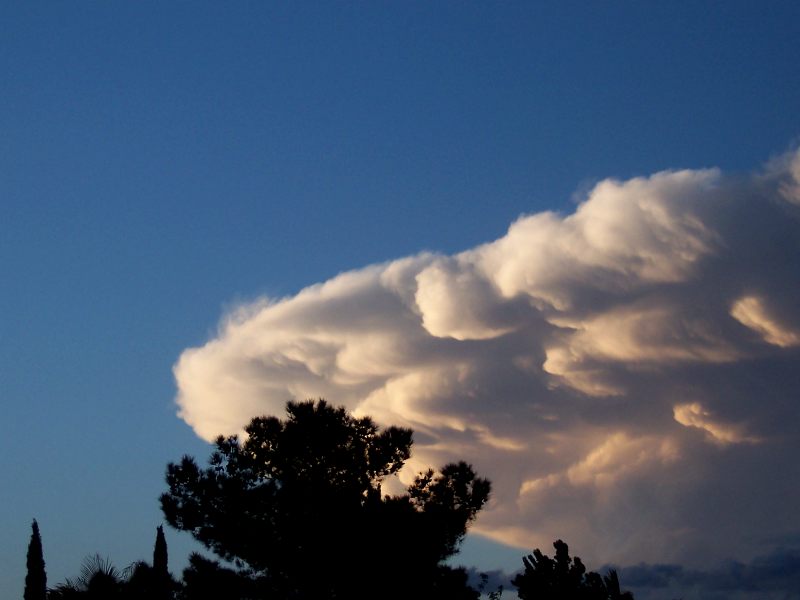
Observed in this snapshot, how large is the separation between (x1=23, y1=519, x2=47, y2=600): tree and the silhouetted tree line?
6 cm

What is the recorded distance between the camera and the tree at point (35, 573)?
55719 millimetres

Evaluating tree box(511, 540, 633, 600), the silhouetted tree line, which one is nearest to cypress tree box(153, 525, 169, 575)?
the silhouetted tree line

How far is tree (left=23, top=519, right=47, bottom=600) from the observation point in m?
55.7

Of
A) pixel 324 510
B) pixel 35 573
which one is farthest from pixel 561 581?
pixel 35 573

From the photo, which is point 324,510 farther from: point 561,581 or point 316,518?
point 561,581

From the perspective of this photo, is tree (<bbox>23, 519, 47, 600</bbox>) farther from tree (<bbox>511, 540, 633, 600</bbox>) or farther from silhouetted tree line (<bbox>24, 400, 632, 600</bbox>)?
tree (<bbox>511, 540, 633, 600</bbox>)

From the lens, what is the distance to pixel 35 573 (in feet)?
186

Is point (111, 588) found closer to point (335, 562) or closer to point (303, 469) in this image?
point (335, 562)

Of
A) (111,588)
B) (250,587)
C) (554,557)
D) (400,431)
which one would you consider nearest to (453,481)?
(400,431)

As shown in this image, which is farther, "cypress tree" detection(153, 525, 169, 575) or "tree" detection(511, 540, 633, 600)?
"cypress tree" detection(153, 525, 169, 575)

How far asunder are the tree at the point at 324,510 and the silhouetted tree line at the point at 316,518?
0.18 ft

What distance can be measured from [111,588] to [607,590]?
1817cm

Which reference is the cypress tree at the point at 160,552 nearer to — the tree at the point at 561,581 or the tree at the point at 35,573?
the tree at the point at 35,573

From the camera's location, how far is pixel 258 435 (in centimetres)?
5828
